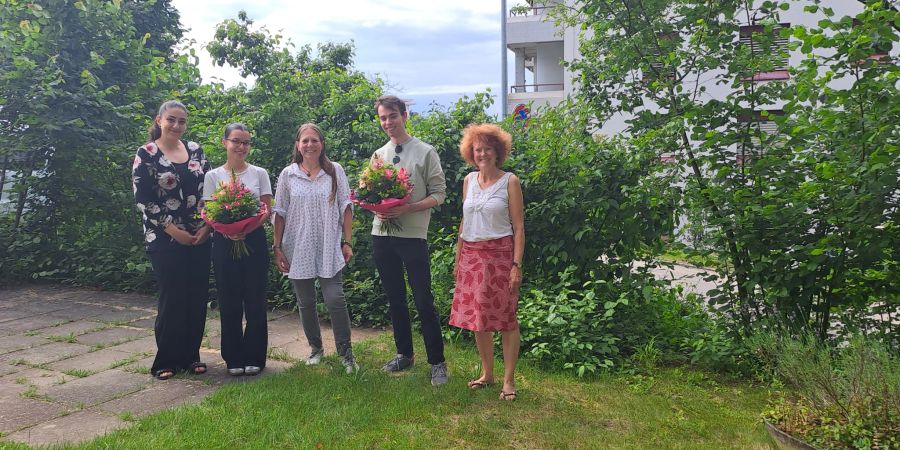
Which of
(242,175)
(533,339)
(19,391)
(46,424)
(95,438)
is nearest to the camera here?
(95,438)

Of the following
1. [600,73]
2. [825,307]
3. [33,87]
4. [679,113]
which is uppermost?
[33,87]

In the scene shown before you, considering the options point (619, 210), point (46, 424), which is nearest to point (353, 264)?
point (619, 210)

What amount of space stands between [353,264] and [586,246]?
102 inches

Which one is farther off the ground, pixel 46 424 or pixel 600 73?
pixel 600 73

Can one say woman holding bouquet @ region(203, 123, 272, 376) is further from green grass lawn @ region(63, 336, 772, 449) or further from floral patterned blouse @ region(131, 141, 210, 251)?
green grass lawn @ region(63, 336, 772, 449)

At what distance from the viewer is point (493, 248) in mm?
4211

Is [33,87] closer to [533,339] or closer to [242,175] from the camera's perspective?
[242,175]

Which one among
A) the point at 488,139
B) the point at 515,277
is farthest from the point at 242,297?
the point at 488,139

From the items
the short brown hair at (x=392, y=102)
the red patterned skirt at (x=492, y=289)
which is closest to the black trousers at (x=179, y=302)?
the short brown hair at (x=392, y=102)

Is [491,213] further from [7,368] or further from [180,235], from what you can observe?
[7,368]

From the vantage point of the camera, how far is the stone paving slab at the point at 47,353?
5156mm

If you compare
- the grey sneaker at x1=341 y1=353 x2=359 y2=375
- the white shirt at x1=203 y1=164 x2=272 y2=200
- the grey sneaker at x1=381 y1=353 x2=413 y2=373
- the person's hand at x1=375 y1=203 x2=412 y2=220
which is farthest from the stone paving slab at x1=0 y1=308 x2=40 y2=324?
the person's hand at x1=375 y1=203 x2=412 y2=220

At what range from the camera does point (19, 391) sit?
172 inches

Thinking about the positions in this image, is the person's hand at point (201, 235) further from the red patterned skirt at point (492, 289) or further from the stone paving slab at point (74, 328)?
the stone paving slab at point (74, 328)
